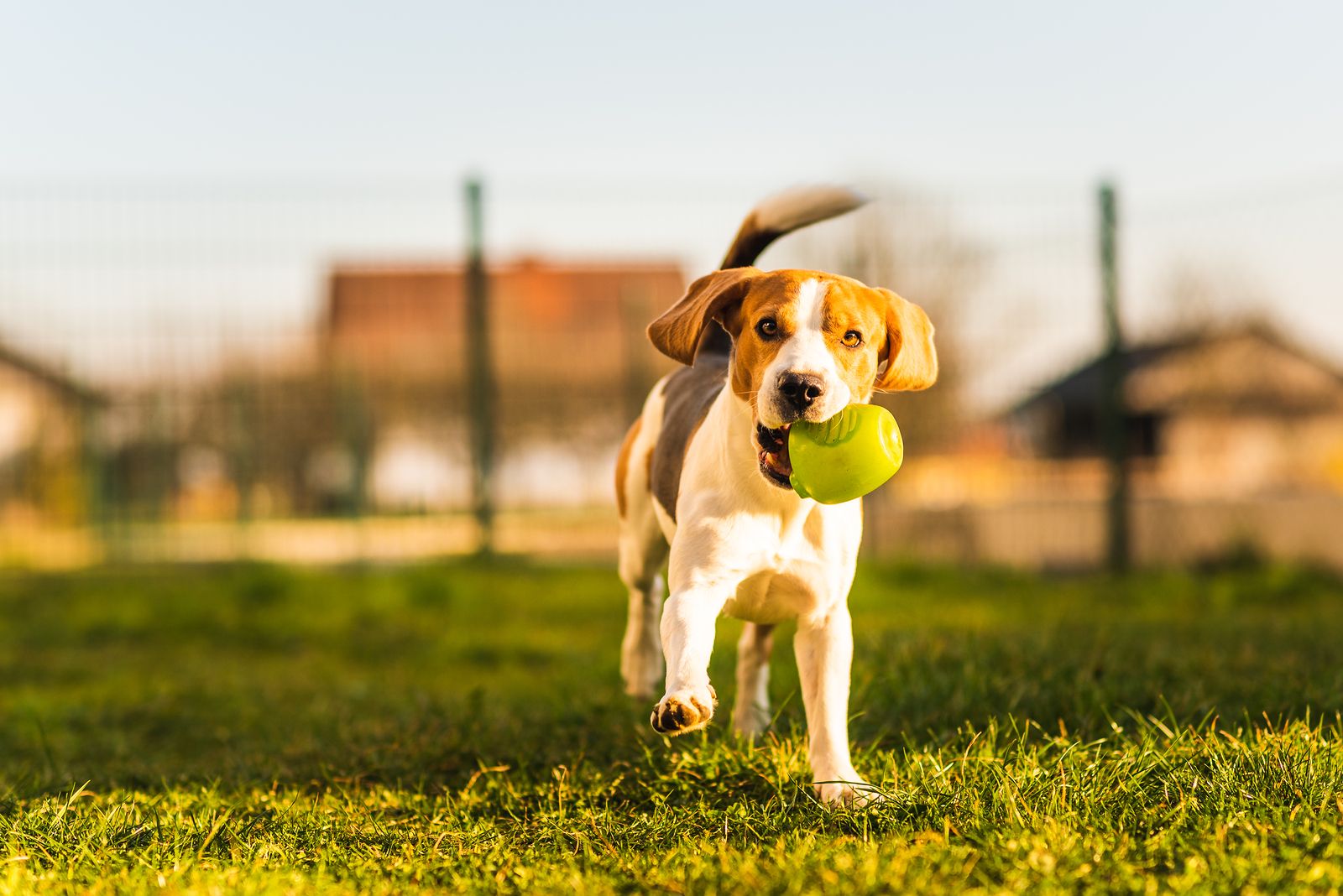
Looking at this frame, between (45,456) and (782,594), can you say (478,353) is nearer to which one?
(45,456)

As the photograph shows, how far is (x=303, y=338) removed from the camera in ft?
32.1

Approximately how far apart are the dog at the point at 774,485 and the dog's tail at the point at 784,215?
445 millimetres

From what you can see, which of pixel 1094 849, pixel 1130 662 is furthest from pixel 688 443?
pixel 1130 662

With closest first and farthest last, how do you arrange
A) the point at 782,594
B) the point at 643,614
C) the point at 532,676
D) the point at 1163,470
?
the point at 782,594 → the point at 643,614 → the point at 532,676 → the point at 1163,470

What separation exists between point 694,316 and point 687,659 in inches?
31.3

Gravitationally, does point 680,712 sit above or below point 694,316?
below

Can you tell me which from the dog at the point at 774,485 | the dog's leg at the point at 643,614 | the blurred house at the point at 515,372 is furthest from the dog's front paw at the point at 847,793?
the blurred house at the point at 515,372

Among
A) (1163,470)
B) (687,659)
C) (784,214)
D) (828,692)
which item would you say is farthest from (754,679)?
(1163,470)

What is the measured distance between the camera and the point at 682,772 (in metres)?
3.22

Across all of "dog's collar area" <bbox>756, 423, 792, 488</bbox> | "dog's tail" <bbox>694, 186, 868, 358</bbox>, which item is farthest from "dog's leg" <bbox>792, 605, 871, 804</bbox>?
"dog's tail" <bbox>694, 186, 868, 358</bbox>

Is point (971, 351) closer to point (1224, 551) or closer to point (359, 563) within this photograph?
point (1224, 551)

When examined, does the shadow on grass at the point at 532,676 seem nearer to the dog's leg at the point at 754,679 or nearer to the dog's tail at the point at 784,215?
the dog's leg at the point at 754,679

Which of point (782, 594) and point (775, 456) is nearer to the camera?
point (775, 456)

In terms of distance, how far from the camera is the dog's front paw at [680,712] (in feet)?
8.46
